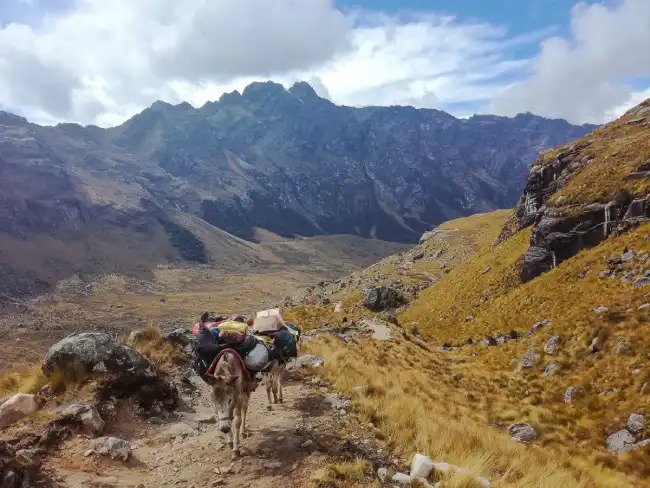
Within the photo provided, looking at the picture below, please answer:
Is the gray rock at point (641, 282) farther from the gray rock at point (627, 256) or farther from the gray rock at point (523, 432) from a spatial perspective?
the gray rock at point (523, 432)

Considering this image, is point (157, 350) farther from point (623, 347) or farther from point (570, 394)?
point (623, 347)

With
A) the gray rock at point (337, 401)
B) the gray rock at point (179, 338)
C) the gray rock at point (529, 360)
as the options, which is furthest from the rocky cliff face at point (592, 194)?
the gray rock at point (179, 338)

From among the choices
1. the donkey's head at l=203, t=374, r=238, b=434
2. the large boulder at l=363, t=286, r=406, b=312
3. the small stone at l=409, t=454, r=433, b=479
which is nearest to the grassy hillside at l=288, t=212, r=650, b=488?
the small stone at l=409, t=454, r=433, b=479

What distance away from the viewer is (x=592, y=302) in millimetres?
27766

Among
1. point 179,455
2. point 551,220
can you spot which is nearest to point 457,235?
point 551,220

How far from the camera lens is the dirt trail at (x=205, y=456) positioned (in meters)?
8.52

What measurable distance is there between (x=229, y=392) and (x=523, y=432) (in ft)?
42.9

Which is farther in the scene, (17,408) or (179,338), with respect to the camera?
(179,338)

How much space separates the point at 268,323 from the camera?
43.2 feet

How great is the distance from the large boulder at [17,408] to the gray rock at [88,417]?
120 cm

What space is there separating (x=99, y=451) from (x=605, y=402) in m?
18.5

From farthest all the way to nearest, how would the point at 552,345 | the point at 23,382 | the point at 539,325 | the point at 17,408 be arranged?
the point at 539,325 → the point at 552,345 → the point at 23,382 → the point at 17,408

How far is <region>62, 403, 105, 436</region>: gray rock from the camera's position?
10.5m

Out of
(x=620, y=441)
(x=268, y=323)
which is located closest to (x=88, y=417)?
(x=268, y=323)
